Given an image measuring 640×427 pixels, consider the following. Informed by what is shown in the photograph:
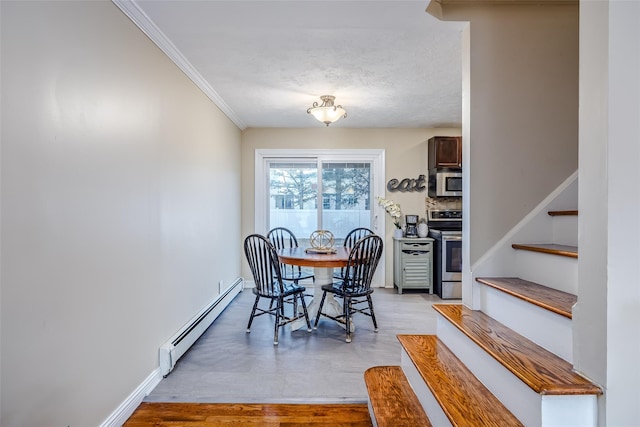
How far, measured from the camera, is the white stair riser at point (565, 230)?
5.71 ft

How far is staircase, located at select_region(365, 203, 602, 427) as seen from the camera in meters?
1.03

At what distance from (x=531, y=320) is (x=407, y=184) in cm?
356

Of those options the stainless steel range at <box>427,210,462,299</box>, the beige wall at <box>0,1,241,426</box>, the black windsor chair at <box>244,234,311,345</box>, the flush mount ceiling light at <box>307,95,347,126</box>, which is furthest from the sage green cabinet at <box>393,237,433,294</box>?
the beige wall at <box>0,1,241,426</box>

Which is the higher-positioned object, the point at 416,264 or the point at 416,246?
the point at 416,246

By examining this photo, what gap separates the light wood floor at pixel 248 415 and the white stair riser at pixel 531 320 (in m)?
0.95

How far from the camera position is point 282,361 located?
2.47 m

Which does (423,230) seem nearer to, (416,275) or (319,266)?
(416,275)

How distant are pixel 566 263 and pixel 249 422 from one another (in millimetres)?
1877

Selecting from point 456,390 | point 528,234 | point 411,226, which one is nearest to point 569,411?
point 456,390

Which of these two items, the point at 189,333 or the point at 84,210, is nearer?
the point at 84,210

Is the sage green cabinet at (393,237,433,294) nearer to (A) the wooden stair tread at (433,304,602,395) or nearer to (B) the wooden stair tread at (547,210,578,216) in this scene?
(B) the wooden stair tread at (547,210,578,216)

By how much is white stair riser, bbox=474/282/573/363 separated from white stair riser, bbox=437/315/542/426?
0.24 m

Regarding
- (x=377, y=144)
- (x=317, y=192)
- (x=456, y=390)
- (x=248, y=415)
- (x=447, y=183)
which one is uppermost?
(x=377, y=144)

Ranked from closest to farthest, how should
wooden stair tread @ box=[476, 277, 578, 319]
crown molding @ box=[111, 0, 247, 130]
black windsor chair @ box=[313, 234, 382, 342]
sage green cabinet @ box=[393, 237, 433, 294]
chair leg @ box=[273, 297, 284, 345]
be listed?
wooden stair tread @ box=[476, 277, 578, 319] < crown molding @ box=[111, 0, 247, 130] < chair leg @ box=[273, 297, 284, 345] < black windsor chair @ box=[313, 234, 382, 342] < sage green cabinet @ box=[393, 237, 433, 294]
